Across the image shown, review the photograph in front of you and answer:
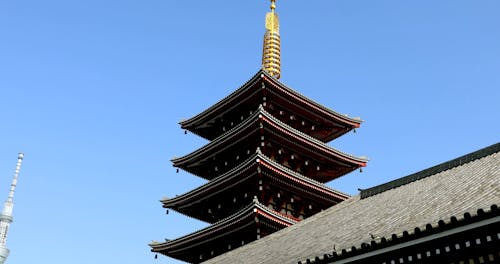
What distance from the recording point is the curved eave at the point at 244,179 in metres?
31.6

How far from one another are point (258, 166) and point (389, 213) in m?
15.0

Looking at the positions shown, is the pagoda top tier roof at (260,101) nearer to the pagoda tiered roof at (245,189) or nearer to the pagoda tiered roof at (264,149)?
the pagoda tiered roof at (264,149)

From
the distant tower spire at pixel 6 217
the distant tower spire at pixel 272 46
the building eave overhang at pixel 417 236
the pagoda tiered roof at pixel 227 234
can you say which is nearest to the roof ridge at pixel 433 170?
the building eave overhang at pixel 417 236

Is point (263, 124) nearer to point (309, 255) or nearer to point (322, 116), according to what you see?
point (322, 116)

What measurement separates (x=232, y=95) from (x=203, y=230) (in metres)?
9.23

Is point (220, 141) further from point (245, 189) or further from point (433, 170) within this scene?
point (433, 170)

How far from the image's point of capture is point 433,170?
20547mm

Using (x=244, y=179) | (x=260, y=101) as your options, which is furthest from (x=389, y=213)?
(x=260, y=101)

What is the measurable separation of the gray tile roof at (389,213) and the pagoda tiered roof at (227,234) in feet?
23.4

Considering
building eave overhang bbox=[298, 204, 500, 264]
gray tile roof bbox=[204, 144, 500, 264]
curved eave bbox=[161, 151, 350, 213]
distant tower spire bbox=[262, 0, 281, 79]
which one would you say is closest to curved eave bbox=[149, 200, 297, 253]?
curved eave bbox=[161, 151, 350, 213]

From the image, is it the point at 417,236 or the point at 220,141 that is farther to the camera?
the point at 220,141

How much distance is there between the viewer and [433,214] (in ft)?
45.3

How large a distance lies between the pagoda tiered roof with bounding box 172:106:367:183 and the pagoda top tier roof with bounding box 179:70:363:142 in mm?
2645

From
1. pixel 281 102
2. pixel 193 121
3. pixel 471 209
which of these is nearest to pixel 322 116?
pixel 281 102
